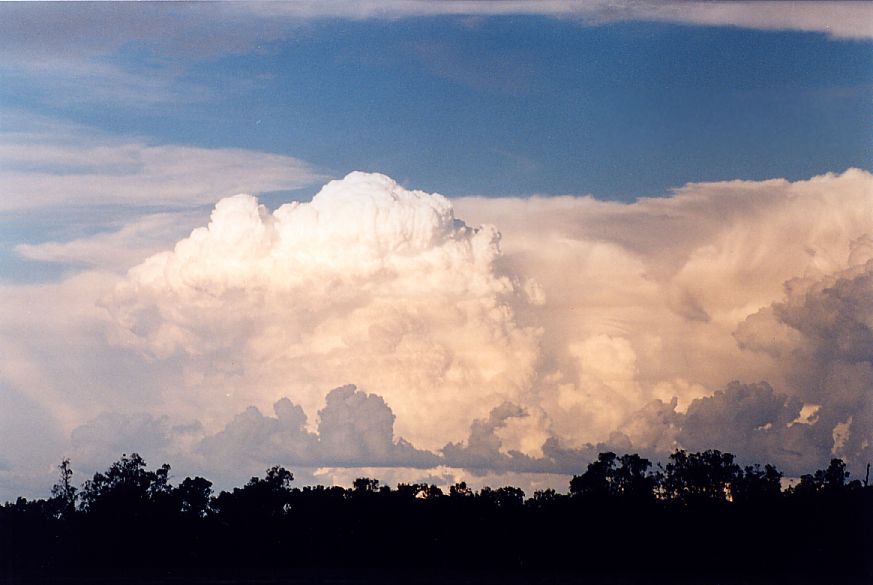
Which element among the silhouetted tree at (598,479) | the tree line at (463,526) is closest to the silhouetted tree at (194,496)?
the tree line at (463,526)

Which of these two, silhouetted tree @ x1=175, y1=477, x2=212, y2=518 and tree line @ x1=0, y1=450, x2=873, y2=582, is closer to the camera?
tree line @ x1=0, y1=450, x2=873, y2=582

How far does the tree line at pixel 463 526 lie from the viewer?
148m

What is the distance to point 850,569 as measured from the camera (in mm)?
131250

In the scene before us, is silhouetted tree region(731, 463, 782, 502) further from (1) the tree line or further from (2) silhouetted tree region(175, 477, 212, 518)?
(2) silhouetted tree region(175, 477, 212, 518)

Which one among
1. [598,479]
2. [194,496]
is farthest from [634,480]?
[194,496]

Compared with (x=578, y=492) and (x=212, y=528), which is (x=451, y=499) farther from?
(x=212, y=528)

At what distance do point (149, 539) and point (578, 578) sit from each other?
67.5 m

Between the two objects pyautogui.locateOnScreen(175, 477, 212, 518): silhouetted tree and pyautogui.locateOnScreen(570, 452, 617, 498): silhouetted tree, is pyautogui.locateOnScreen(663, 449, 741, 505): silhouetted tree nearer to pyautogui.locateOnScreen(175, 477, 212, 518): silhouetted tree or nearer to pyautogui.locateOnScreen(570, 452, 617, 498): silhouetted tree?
pyautogui.locateOnScreen(570, 452, 617, 498): silhouetted tree

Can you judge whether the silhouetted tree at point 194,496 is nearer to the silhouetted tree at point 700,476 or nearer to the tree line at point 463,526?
the tree line at point 463,526

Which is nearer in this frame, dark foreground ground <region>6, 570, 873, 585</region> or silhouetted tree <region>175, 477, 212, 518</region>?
dark foreground ground <region>6, 570, 873, 585</region>

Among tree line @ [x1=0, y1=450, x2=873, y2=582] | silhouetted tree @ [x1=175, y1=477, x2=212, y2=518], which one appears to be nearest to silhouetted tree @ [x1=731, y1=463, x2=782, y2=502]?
tree line @ [x1=0, y1=450, x2=873, y2=582]

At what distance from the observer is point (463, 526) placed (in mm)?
172000

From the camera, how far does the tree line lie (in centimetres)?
14800

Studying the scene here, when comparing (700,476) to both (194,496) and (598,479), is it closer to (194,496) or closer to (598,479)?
(598,479)
